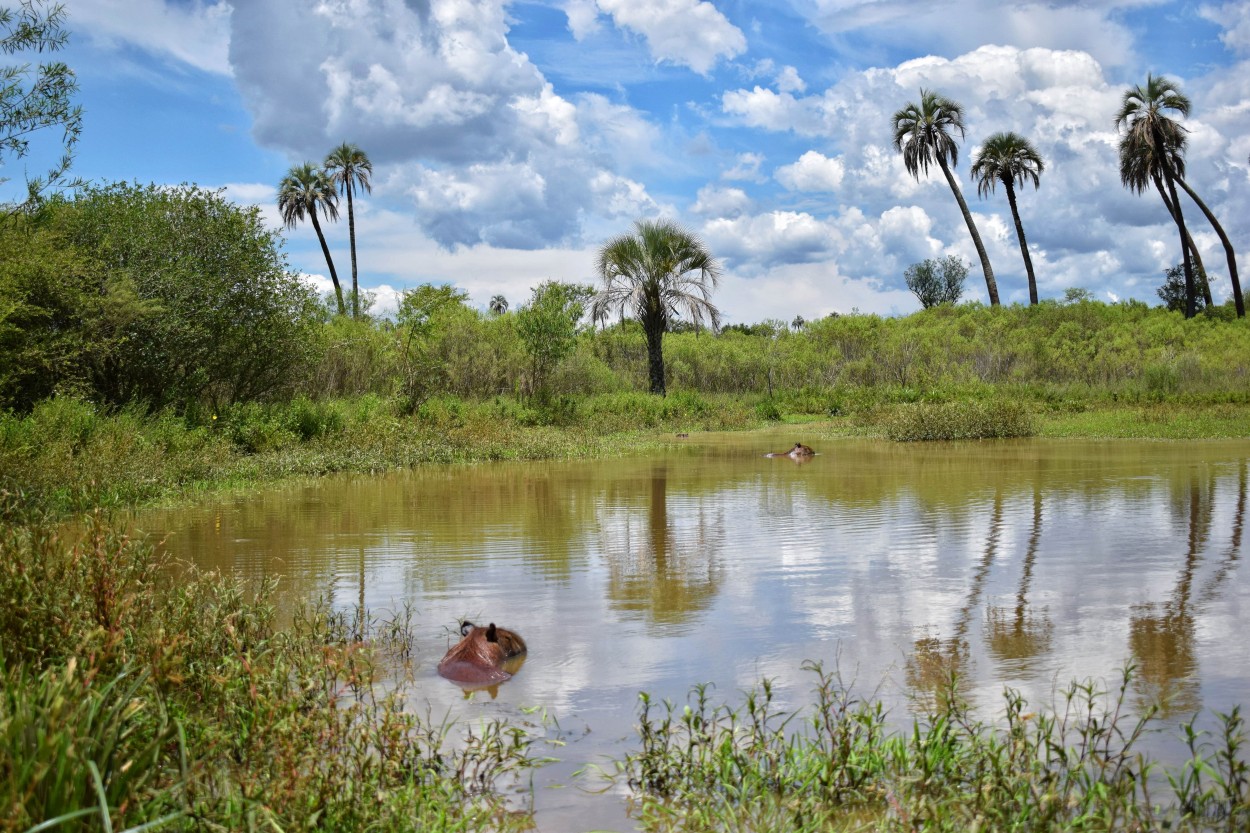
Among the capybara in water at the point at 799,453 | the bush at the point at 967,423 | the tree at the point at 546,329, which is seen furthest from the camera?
the tree at the point at 546,329

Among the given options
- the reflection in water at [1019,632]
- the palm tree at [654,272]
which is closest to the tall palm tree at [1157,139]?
the palm tree at [654,272]

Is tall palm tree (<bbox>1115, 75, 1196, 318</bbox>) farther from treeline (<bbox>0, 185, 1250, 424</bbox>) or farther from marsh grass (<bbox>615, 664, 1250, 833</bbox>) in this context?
marsh grass (<bbox>615, 664, 1250, 833</bbox>)

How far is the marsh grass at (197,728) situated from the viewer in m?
3.08

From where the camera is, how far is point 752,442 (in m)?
28.0

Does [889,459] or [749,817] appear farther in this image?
[889,459]

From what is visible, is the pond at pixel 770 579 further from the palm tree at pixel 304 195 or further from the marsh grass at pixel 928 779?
the palm tree at pixel 304 195

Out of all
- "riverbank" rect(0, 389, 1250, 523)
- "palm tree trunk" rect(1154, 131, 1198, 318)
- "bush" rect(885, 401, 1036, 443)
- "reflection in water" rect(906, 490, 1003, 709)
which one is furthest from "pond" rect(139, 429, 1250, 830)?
"palm tree trunk" rect(1154, 131, 1198, 318)

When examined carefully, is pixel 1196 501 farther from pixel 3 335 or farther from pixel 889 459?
pixel 3 335

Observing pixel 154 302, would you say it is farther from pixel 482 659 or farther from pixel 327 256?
pixel 327 256

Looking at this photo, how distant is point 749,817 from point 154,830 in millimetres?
2170

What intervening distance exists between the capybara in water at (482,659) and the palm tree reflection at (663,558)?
141 cm

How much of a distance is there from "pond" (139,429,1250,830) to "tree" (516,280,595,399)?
1650 cm

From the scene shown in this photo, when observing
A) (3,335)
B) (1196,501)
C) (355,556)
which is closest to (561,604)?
(355,556)

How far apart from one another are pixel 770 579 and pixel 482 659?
339 cm
